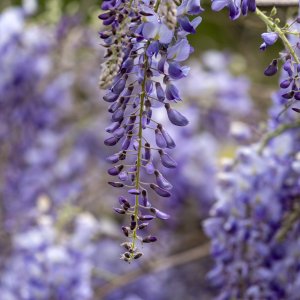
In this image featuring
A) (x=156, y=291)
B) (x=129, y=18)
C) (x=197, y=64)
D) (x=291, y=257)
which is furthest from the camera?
(x=197, y=64)

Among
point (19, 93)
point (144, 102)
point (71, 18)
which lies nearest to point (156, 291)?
point (19, 93)

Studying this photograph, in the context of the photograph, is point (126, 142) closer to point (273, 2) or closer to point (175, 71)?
Answer: point (175, 71)

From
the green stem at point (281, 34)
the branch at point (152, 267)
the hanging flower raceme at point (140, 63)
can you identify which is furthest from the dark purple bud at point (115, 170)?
the branch at point (152, 267)

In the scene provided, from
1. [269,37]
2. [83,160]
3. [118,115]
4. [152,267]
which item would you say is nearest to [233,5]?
[269,37]

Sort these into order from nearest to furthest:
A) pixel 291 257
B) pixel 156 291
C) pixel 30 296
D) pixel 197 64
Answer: pixel 291 257
pixel 30 296
pixel 156 291
pixel 197 64

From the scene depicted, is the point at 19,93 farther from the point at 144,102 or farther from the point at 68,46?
the point at 144,102

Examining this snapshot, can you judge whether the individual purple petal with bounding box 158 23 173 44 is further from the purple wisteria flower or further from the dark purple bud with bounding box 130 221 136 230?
the dark purple bud with bounding box 130 221 136 230

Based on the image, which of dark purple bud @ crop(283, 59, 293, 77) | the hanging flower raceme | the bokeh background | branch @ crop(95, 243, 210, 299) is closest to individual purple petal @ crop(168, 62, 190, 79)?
the hanging flower raceme
